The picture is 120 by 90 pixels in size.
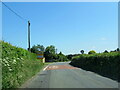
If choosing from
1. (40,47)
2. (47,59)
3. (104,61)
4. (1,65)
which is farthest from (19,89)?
(40,47)

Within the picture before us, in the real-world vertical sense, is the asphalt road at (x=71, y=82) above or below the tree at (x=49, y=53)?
below

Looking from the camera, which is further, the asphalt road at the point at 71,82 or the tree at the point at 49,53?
the tree at the point at 49,53

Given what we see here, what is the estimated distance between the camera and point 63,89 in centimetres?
1071

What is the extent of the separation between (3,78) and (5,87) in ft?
1.40

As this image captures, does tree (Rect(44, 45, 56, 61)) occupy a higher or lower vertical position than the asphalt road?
higher

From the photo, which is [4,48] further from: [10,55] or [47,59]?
[47,59]

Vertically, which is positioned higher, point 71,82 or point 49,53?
point 49,53

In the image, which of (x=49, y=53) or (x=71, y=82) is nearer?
(x=71, y=82)

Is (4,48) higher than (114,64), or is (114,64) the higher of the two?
(4,48)

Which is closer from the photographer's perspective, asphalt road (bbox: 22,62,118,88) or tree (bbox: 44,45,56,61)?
asphalt road (bbox: 22,62,118,88)

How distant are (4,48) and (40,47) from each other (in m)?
132

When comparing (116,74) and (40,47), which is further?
(40,47)

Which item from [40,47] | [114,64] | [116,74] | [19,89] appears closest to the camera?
[19,89]

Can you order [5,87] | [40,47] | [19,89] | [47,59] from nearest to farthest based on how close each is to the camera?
1. [5,87]
2. [19,89]
3. [47,59]
4. [40,47]
